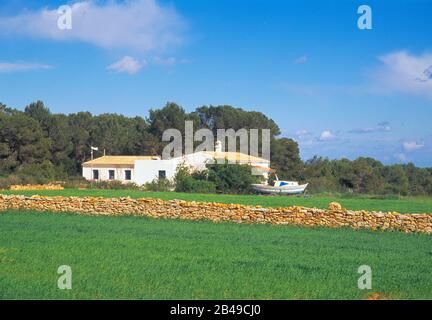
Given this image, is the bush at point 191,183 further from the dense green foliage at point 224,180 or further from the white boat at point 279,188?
the white boat at point 279,188

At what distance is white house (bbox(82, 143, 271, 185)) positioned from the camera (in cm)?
5009

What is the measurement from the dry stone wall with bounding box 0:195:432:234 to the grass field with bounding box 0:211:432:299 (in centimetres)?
84

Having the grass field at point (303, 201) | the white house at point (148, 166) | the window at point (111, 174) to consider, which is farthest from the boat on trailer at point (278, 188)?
the window at point (111, 174)

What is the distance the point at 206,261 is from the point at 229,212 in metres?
9.82

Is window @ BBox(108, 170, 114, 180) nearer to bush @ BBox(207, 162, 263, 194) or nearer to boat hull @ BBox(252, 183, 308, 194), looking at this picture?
bush @ BBox(207, 162, 263, 194)

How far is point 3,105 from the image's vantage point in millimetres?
77000

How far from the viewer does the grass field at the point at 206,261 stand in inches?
373

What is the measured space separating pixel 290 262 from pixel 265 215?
357 inches

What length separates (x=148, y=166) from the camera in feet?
167

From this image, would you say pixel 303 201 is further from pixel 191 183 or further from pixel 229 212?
pixel 191 183

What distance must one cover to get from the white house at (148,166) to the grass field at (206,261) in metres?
29.3

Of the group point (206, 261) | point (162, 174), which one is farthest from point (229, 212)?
point (162, 174)

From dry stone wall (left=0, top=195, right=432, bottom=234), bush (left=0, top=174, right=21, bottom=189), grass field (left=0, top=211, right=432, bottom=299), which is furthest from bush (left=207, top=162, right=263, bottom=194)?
grass field (left=0, top=211, right=432, bottom=299)

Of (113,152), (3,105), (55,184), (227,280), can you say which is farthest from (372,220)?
(3,105)
